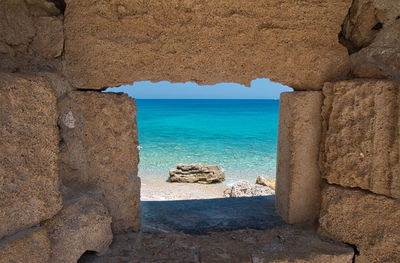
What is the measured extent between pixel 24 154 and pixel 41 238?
1.41 ft

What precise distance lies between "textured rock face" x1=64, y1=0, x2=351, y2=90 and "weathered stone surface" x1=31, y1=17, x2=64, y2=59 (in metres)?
0.05

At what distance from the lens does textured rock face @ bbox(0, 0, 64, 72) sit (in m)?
1.58

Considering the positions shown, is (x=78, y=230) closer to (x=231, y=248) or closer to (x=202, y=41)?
(x=231, y=248)

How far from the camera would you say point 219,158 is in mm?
12648

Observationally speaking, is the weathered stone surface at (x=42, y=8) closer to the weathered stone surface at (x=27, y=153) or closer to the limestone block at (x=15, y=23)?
the limestone block at (x=15, y=23)

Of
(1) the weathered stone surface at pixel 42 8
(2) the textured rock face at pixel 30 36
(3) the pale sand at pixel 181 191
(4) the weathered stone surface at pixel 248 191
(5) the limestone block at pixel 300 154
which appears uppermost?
(1) the weathered stone surface at pixel 42 8

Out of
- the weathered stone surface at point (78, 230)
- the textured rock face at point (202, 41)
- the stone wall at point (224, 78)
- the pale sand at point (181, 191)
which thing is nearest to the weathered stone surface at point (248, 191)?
the pale sand at point (181, 191)

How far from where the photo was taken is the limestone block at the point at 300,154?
203cm

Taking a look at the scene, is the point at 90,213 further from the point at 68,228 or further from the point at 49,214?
the point at 49,214

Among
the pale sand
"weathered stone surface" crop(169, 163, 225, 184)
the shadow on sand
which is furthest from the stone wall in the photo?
"weathered stone surface" crop(169, 163, 225, 184)

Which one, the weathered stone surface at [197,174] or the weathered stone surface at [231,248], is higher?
the weathered stone surface at [231,248]

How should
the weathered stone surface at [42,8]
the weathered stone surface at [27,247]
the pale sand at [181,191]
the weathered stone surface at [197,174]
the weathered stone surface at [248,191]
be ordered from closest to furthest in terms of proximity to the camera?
the weathered stone surface at [27,247]
the weathered stone surface at [42,8]
the weathered stone surface at [248,191]
the pale sand at [181,191]
the weathered stone surface at [197,174]

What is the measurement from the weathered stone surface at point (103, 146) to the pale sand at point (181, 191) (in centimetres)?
428

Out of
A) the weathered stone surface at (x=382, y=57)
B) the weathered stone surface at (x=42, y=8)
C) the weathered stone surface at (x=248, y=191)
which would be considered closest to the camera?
the weathered stone surface at (x=42, y=8)
